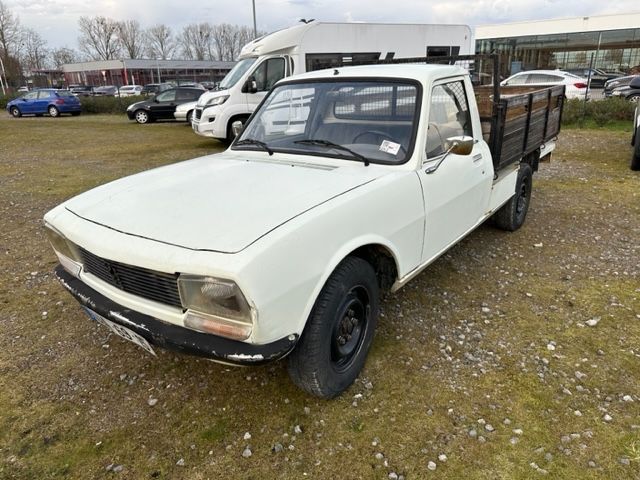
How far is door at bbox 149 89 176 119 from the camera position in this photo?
19.3 meters

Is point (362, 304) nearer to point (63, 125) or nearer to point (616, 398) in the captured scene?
point (616, 398)

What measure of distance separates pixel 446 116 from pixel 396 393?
2.08 metres

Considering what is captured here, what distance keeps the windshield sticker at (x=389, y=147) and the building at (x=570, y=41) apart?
157 feet

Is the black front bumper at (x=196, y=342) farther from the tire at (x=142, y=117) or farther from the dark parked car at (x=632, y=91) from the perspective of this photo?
the tire at (x=142, y=117)

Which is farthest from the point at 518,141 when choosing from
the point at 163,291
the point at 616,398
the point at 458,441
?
the point at 163,291

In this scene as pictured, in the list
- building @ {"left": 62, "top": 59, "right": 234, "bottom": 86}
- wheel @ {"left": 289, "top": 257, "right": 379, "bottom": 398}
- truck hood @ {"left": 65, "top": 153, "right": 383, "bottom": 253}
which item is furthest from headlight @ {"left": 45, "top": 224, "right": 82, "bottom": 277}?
building @ {"left": 62, "top": 59, "right": 234, "bottom": 86}

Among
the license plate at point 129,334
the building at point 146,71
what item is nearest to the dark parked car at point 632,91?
the license plate at point 129,334

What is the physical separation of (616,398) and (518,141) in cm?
287

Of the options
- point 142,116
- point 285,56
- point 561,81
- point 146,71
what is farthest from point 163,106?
point 146,71

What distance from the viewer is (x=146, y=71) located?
71062 mm

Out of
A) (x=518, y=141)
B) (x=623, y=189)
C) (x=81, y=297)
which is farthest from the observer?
(x=623, y=189)

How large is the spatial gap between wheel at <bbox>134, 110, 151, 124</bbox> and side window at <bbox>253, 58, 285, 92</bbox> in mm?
10100

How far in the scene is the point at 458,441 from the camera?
2.41m

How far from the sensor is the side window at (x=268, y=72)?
1121 centimetres
